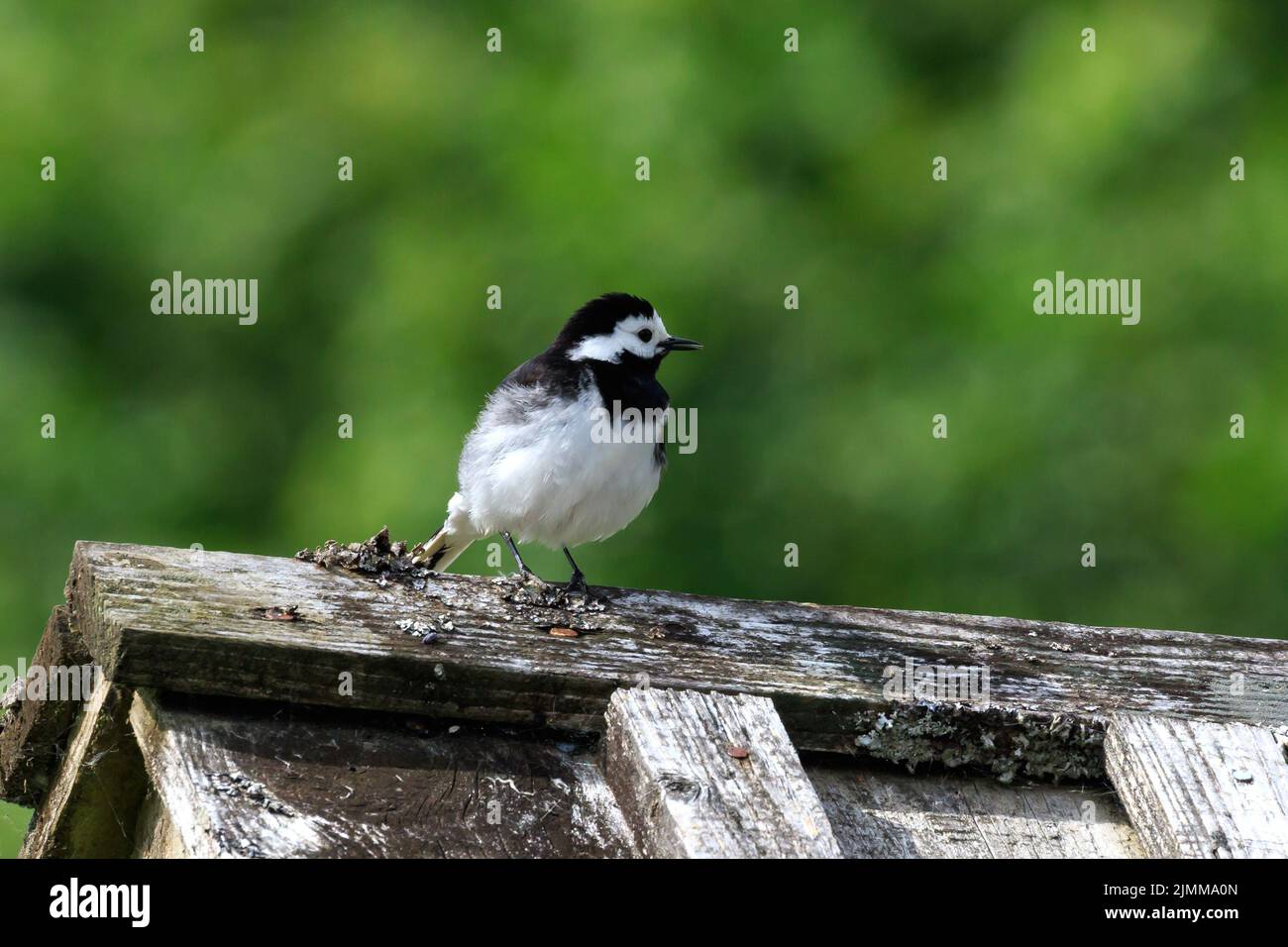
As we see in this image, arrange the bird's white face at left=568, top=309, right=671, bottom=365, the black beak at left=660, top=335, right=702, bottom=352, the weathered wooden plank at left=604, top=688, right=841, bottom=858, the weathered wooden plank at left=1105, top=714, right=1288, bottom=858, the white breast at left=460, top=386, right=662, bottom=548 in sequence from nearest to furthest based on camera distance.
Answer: the weathered wooden plank at left=604, top=688, right=841, bottom=858, the weathered wooden plank at left=1105, top=714, right=1288, bottom=858, the white breast at left=460, top=386, right=662, bottom=548, the bird's white face at left=568, top=309, right=671, bottom=365, the black beak at left=660, top=335, right=702, bottom=352

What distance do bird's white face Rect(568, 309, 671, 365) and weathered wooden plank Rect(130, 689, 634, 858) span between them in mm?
3336

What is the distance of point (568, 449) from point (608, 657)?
8.18ft

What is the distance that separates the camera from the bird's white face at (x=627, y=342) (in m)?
6.38

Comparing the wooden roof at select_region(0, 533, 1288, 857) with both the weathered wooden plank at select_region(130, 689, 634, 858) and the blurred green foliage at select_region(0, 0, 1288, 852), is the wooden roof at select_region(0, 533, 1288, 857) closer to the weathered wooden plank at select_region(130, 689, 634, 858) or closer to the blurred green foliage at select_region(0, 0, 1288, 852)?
the weathered wooden plank at select_region(130, 689, 634, 858)

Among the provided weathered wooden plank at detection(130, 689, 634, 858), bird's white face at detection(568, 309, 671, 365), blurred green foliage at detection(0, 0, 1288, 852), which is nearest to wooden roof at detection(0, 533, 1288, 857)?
weathered wooden plank at detection(130, 689, 634, 858)

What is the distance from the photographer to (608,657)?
328 centimetres

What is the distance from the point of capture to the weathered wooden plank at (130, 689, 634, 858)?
2762 millimetres

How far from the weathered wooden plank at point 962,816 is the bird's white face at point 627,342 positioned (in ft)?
10.6

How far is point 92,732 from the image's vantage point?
3295mm
